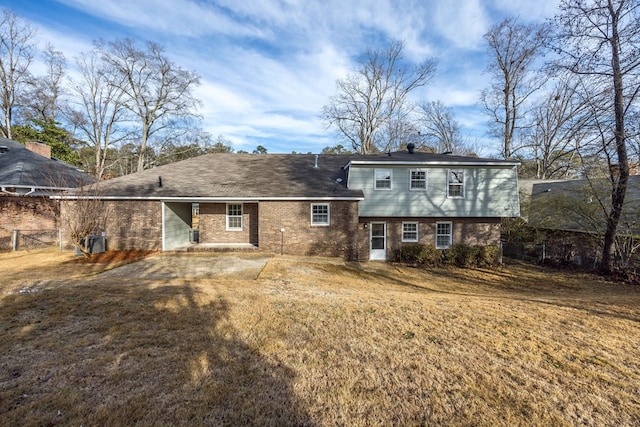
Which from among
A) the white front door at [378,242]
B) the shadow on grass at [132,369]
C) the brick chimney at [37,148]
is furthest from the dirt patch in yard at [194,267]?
the brick chimney at [37,148]

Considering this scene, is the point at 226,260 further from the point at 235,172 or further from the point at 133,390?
the point at 133,390

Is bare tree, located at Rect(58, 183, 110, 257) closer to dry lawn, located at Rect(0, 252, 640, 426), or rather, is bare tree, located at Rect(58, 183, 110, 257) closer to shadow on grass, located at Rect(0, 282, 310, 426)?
dry lawn, located at Rect(0, 252, 640, 426)

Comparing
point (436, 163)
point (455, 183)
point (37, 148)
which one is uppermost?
point (37, 148)

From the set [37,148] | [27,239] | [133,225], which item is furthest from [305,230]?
[37,148]

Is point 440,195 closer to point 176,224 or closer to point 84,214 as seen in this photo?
point 176,224

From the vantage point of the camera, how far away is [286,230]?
505 inches

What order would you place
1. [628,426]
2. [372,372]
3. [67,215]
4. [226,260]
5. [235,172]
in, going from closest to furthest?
[628,426], [372,372], [226,260], [67,215], [235,172]

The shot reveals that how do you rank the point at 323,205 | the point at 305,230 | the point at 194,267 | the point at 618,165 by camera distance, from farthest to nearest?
1. the point at 323,205
2. the point at 305,230
3. the point at 618,165
4. the point at 194,267

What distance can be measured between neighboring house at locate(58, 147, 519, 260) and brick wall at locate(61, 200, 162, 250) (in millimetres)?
40

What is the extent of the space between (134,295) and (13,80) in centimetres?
3352

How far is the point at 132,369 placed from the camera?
11.0 ft

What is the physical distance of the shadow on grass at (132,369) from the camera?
8.70ft

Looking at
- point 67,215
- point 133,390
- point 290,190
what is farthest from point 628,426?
point 67,215

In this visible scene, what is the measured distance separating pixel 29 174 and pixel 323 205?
51.1 feet
